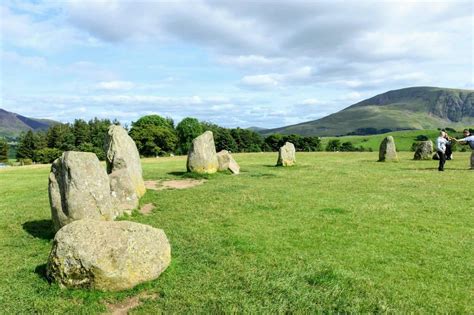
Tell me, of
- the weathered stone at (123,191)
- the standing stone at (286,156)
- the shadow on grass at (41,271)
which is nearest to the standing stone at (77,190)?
the shadow on grass at (41,271)

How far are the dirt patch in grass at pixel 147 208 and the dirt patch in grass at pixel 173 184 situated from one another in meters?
4.23

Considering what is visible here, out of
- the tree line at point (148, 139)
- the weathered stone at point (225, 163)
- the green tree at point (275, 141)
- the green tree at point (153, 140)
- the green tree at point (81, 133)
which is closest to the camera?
the weathered stone at point (225, 163)

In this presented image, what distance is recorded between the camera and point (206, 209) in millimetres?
15391

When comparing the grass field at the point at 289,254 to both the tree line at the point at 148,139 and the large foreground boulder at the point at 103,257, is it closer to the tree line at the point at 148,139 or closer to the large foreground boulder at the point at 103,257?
the large foreground boulder at the point at 103,257

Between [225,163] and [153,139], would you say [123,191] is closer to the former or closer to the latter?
[225,163]

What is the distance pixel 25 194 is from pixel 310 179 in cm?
1693

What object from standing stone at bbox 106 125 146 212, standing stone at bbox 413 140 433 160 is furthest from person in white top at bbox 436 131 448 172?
standing stone at bbox 106 125 146 212

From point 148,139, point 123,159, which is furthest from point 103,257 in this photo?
point 148,139

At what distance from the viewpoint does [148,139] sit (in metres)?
89.2

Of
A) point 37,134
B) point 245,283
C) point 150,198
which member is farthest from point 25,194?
point 37,134

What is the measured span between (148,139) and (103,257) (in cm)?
8338

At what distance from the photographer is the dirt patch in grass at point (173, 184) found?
2144 centimetres

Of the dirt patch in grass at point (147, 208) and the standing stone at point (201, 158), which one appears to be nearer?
the dirt patch in grass at point (147, 208)

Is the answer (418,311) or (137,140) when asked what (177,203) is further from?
(137,140)
